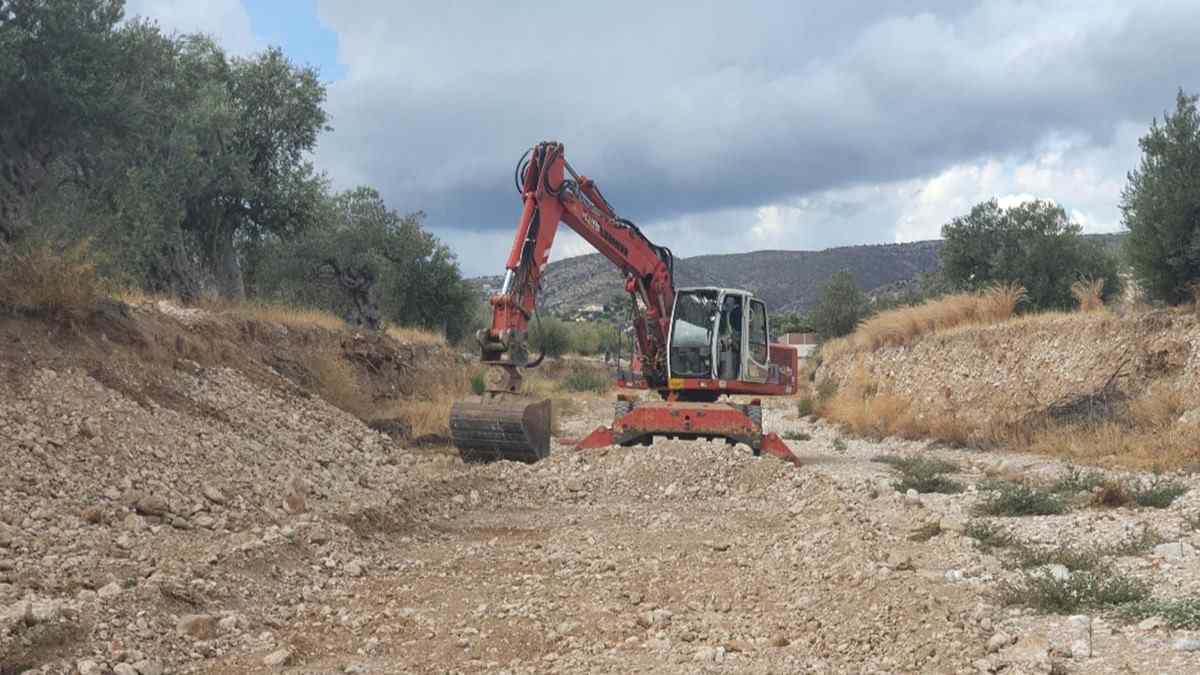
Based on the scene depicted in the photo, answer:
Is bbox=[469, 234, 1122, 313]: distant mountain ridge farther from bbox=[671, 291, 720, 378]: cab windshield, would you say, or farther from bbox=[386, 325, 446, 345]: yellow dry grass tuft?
bbox=[671, 291, 720, 378]: cab windshield

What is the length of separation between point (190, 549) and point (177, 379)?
608 centimetres

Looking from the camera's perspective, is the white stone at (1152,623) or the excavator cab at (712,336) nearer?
the white stone at (1152,623)

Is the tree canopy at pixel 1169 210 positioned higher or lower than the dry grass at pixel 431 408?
higher

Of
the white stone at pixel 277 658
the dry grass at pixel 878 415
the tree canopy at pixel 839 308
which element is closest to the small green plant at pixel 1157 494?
the white stone at pixel 277 658

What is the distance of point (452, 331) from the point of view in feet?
149

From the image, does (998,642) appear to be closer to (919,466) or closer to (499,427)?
(499,427)

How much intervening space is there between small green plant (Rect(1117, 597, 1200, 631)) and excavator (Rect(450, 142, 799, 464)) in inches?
330

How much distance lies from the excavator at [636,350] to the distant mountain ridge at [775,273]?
67.8 meters

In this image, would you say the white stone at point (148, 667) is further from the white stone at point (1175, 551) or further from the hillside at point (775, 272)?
the hillside at point (775, 272)

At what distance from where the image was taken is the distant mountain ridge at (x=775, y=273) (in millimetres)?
90250

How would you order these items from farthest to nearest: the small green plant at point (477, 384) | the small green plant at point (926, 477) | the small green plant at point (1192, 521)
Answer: the small green plant at point (477, 384), the small green plant at point (926, 477), the small green plant at point (1192, 521)

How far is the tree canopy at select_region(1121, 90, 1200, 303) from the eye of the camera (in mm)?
21266

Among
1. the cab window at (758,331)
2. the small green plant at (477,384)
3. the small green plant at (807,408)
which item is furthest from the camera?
the small green plant at (807,408)

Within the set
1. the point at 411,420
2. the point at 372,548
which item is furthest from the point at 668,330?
the point at 372,548
